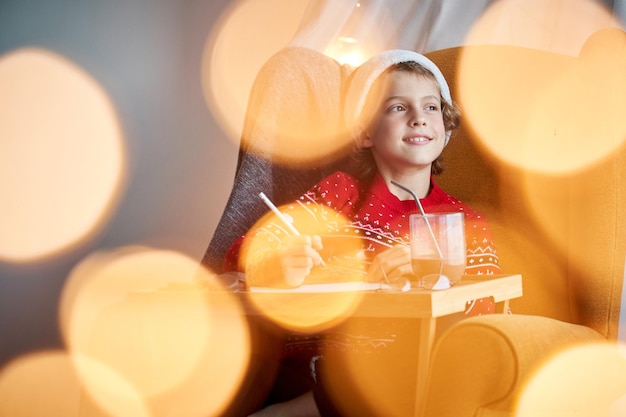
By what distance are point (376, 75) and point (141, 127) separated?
1.46 m

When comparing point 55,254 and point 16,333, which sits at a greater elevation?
point 55,254

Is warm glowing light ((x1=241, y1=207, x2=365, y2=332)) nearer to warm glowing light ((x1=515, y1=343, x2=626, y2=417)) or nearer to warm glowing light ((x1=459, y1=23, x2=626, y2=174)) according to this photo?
warm glowing light ((x1=515, y1=343, x2=626, y2=417))

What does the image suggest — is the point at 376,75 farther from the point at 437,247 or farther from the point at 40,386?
the point at 40,386

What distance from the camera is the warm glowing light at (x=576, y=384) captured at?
2.69ft

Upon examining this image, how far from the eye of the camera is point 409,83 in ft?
4.73

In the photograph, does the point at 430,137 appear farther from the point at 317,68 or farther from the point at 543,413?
the point at 543,413

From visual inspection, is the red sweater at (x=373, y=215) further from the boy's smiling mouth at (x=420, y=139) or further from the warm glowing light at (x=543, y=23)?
the warm glowing light at (x=543, y=23)

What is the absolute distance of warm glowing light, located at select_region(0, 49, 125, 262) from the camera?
221 centimetres

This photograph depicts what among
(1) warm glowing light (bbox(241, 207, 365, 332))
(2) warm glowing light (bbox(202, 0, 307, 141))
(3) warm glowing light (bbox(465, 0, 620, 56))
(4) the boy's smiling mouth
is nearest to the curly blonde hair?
(4) the boy's smiling mouth

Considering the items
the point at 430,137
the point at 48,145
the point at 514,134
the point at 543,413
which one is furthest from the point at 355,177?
the point at 48,145

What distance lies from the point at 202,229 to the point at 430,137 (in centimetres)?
163

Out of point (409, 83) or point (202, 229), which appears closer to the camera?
point (409, 83)

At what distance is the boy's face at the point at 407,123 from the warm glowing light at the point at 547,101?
6.3 inches

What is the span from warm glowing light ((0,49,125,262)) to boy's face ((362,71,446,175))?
131 cm
